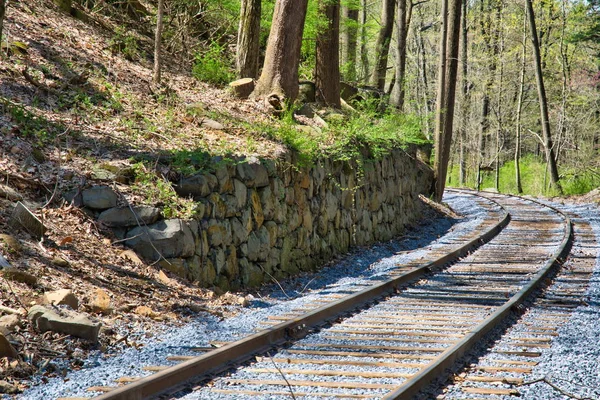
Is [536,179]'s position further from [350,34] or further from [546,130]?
[350,34]

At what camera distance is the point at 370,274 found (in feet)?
36.0

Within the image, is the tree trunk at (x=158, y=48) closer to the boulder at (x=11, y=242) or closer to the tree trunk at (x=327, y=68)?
the tree trunk at (x=327, y=68)

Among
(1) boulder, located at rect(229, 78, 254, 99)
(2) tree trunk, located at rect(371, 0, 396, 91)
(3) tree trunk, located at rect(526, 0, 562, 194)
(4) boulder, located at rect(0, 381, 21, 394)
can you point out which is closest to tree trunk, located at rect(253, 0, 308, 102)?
(1) boulder, located at rect(229, 78, 254, 99)

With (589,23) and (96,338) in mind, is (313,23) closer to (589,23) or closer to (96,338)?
(96,338)

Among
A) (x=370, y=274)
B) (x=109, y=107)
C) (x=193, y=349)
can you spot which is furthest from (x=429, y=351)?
(x=109, y=107)

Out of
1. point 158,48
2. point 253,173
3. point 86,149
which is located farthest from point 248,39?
point 86,149

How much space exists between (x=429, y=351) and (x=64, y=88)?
24.7 feet

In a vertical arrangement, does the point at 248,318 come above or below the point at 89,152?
below

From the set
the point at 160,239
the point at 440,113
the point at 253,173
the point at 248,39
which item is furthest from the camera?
the point at 440,113

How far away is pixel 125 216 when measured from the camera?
852 cm

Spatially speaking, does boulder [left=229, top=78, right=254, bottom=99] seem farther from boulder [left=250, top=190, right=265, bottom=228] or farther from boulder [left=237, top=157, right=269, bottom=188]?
boulder [left=250, top=190, right=265, bottom=228]

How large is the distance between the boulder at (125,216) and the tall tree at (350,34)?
1368 cm

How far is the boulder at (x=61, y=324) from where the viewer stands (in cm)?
606

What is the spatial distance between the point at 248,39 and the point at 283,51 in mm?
1465
